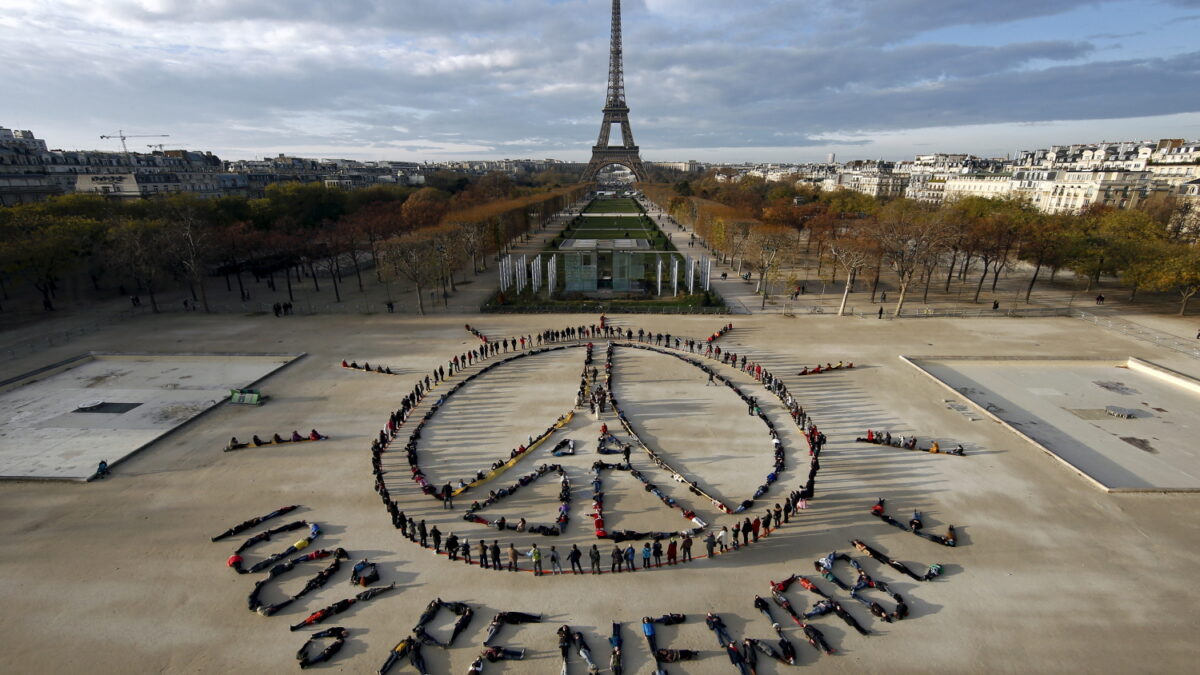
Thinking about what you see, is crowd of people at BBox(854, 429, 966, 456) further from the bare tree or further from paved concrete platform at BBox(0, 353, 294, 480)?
paved concrete platform at BBox(0, 353, 294, 480)

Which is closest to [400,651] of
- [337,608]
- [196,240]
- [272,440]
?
[337,608]

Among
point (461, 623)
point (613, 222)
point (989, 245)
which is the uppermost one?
point (989, 245)

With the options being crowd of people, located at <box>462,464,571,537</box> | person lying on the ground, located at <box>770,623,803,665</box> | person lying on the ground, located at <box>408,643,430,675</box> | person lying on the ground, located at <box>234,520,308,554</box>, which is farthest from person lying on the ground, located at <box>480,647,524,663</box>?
person lying on the ground, located at <box>234,520,308,554</box>

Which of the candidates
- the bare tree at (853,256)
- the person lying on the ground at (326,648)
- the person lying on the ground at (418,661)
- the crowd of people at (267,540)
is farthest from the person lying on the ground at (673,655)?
the bare tree at (853,256)

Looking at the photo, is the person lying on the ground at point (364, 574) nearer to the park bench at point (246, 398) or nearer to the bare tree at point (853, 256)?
the park bench at point (246, 398)

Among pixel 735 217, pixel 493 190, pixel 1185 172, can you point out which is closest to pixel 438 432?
pixel 735 217

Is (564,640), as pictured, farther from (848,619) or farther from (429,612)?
(848,619)

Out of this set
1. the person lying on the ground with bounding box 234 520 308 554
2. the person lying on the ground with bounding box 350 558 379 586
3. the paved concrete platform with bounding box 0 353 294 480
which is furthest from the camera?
the paved concrete platform with bounding box 0 353 294 480

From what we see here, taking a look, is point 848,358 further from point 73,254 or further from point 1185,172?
point 1185,172
